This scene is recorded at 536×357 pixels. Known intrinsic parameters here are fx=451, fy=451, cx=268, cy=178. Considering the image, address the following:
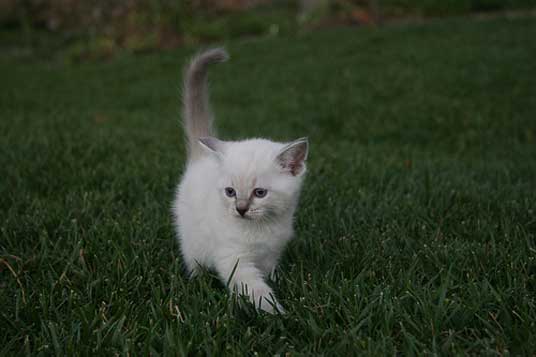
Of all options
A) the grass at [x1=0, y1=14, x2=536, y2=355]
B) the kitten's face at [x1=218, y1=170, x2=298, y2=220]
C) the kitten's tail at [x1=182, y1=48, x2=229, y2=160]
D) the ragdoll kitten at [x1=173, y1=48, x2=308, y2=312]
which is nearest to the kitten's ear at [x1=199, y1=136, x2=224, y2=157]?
the ragdoll kitten at [x1=173, y1=48, x2=308, y2=312]

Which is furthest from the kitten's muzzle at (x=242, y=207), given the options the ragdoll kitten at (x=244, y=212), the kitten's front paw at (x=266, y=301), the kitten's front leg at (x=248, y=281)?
the kitten's front paw at (x=266, y=301)

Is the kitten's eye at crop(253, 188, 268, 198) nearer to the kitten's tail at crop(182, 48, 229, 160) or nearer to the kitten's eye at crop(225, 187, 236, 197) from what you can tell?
the kitten's eye at crop(225, 187, 236, 197)

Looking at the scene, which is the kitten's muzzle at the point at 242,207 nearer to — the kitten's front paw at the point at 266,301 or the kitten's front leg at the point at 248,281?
the kitten's front leg at the point at 248,281

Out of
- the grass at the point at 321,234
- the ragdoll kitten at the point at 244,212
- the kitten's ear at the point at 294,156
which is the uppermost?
the kitten's ear at the point at 294,156

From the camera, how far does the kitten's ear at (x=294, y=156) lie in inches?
82.8

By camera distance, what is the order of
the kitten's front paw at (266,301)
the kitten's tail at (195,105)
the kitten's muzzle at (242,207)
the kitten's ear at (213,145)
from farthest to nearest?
the kitten's tail at (195,105) → the kitten's ear at (213,145) → the kitten's muzzle at (242,207) → the kitten's front paw at (266,301)

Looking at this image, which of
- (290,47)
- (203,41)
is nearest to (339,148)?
(290,47)

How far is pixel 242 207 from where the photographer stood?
200 centimetres

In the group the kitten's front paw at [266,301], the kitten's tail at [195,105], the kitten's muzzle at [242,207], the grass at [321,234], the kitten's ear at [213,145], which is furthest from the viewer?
the kitten's tail at [195,105]

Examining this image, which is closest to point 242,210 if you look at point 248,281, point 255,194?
point 255,194

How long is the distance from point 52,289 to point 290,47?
936 cm

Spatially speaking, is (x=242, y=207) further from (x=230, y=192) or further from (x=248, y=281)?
(x=248, y=281)

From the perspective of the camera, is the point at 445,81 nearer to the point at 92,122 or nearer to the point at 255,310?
the point at 92,122

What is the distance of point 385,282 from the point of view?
2035 millimetres
